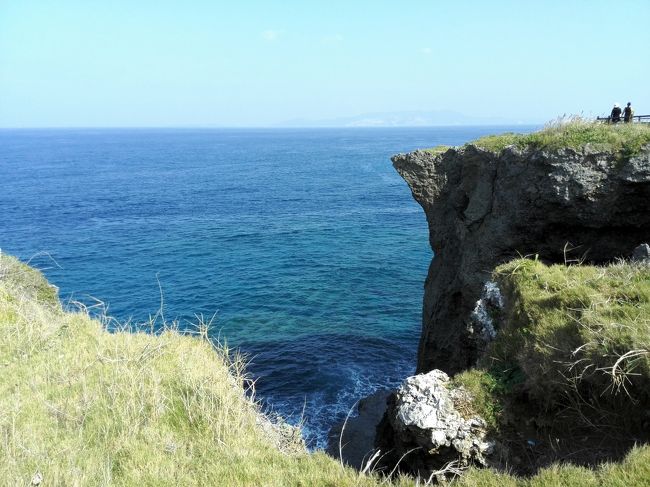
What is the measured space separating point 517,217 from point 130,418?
17.4 m

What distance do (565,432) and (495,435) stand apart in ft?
4.61

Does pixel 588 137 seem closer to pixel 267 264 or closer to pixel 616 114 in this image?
pixel 616 114

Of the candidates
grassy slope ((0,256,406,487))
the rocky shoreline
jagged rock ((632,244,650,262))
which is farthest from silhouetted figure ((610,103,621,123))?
grassy slope ((0,256,406,487))

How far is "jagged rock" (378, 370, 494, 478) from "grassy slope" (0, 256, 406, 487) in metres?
3.09

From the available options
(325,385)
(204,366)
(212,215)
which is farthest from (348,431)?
(212,215)

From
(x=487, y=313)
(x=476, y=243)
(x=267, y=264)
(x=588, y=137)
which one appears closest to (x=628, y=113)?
(x=588, y=137)

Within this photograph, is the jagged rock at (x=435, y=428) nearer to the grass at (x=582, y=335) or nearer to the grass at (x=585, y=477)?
the grass at (x=582, y=335)

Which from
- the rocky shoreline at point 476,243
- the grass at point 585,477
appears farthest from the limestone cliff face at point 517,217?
the grass at point 585,477

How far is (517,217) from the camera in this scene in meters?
20.5

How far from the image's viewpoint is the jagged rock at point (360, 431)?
2214cm

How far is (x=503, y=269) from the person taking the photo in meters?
15.5

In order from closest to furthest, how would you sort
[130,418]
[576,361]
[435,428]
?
[130,418], [576,361], [435,428]

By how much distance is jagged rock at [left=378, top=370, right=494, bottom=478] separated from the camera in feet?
32.8

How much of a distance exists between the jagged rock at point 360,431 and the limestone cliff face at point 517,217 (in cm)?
329
